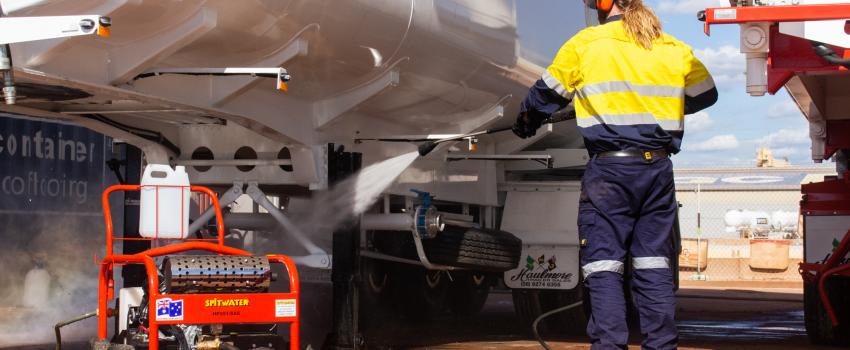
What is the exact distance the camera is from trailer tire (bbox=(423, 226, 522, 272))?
900 cm

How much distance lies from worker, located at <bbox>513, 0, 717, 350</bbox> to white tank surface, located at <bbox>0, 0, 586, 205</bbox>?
2.30 m

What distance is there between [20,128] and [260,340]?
6.00m

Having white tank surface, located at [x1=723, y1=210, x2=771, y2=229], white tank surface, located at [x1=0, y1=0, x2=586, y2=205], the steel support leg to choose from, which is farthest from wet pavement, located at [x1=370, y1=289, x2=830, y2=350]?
white tank surface, located at [x1=723, y1=210, x2=771, y2=229]

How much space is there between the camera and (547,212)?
428 inches

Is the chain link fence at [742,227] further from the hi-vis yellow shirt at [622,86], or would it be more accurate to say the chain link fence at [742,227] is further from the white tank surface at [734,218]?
the hi-vis yellow shirt at [622,86]

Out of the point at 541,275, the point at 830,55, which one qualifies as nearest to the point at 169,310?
the point at 830,55

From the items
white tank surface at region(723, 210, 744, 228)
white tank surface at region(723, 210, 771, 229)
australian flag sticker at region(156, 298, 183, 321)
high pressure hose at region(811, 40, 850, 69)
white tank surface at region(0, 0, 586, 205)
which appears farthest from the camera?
white tank surface at region(723, 210, 744, 228)

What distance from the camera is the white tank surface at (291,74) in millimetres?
6215

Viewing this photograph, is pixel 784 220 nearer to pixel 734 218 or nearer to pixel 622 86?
pixel 734 218

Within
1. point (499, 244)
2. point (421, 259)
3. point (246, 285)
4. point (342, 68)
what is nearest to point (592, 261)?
point (246, 285)

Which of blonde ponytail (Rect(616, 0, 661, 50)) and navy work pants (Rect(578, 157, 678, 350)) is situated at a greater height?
blonde ponytail (Rect(616, 0, 661, 50))

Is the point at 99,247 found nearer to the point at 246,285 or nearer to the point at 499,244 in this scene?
the point at 499,244

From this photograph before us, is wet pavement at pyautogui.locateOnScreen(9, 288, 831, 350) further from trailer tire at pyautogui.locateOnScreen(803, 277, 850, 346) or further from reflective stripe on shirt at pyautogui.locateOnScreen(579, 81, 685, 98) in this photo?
reflective stripe on shirt at pyautogui.locateOnScreen(579, 81, 685, 98)

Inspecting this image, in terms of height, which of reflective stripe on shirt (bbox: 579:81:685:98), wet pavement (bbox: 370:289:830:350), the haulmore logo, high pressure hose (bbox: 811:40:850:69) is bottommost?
wet pavement (bbox: 370:289:830:350)
